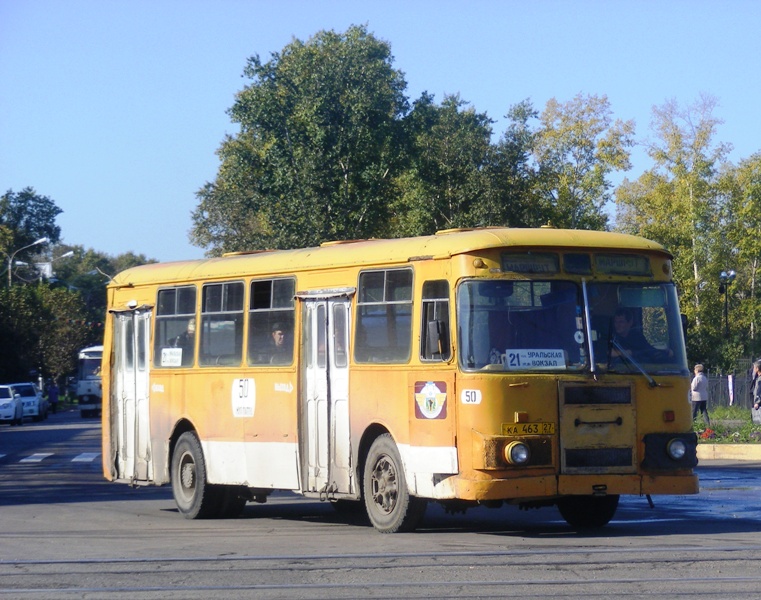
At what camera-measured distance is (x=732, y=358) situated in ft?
213

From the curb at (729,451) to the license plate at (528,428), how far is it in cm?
1342

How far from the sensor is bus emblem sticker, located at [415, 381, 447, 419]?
12.1 m

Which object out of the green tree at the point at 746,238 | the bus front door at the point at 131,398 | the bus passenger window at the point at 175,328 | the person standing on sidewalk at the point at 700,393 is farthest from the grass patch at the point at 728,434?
the green tree at the point at 746,238

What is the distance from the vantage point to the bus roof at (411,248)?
12.2 m

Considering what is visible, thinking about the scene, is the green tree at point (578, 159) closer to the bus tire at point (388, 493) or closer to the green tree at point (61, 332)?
the green tree at point (61, 332)

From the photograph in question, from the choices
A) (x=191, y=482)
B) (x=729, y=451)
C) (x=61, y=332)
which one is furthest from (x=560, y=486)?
(x=61, y=332)

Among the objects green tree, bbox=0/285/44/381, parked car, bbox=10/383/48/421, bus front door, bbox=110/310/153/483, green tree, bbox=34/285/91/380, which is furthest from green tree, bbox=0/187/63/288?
bus front door, bbox=110/310/153/483

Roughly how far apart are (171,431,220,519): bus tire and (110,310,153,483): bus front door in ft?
2.23

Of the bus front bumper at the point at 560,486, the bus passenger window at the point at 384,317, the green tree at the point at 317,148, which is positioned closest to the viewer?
the bus front bumper at the point at 560,486

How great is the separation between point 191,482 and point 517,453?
17.5 ft

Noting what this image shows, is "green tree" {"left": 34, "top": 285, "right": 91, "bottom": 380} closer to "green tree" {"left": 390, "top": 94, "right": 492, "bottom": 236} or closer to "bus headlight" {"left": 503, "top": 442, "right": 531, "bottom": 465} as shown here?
"green tree" {"left": 390, "top": 94, "right": 492, "bottom": 236}

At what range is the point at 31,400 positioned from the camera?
61.2 m

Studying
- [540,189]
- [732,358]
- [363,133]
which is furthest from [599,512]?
[540,189]

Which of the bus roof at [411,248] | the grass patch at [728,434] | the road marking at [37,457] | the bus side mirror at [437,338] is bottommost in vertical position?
the road marking at [37,457]
